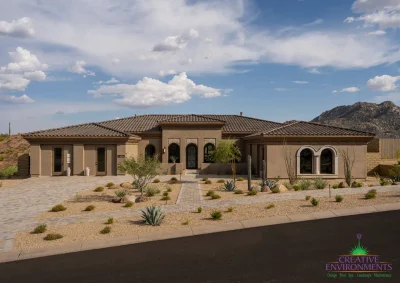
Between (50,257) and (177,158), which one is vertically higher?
(177,158)

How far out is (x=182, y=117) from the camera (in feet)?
118

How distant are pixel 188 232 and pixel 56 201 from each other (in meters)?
9.89

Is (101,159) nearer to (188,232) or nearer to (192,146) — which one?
(192,146)

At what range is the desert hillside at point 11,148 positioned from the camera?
45.9 m

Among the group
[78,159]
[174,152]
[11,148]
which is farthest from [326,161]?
[11,148]

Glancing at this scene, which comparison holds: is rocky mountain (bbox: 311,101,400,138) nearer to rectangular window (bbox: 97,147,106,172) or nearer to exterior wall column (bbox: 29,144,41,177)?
rectangular window (bbox: 97,147,106,172)

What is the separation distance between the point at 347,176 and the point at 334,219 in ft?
37.3

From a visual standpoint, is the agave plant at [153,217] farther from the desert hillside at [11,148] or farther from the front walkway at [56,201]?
the desert hillside at [11,148]

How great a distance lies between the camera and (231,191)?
20.9 meters

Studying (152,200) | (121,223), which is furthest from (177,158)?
(121,223)

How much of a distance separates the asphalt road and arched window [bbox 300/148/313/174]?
16.3m

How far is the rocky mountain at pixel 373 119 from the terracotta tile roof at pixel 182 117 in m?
43.3

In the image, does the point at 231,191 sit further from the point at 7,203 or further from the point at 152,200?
the point at 7,203

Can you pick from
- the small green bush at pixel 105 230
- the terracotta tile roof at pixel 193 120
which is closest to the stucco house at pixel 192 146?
the terracotta tile roof at pixel 193 120
